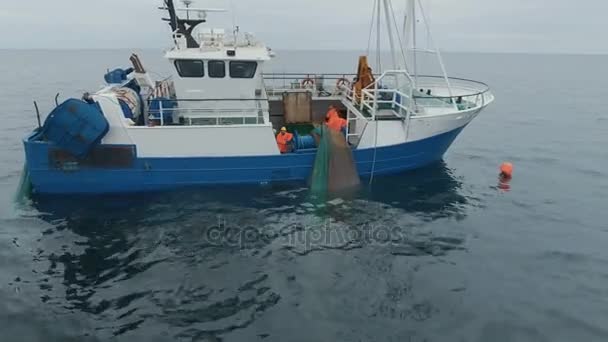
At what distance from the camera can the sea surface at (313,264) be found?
760cm

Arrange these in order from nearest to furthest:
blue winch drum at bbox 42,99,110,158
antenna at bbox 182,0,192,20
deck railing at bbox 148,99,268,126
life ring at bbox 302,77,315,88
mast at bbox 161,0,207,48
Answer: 1. blue winch drum at bbox 42,99,110,158
2. deck railing at bbox 148,99,268,126
3. mast at bbox 161,0,207,48
4. antenna at bbox 182,0,192,20
5. life ring at bbox 302,77,315,88

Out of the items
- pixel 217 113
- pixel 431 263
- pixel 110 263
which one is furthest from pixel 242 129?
pixel 431 263

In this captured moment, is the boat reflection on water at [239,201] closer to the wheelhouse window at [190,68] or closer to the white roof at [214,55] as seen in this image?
the wheelhouse window at [190,68]

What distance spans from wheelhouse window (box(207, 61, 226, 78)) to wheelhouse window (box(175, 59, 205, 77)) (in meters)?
0.22

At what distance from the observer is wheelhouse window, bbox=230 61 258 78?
44.5 ft

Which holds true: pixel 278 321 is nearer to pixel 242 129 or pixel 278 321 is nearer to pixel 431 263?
pixel 431 263

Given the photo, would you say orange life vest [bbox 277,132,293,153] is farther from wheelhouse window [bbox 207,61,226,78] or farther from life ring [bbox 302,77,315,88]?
life ring [bbox 302,77,315,88]

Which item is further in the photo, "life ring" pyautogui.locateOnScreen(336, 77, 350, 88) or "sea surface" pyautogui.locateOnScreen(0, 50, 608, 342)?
"life ring" pyautogui.locateOnScreen(336, 77, 350, 88)

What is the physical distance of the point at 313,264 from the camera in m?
9.52

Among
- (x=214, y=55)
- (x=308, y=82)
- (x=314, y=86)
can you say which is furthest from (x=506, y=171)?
(x=214, y=55)

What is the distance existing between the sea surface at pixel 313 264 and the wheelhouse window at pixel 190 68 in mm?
3705

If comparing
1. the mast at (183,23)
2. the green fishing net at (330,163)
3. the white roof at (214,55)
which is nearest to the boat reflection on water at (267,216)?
the green fishing net at (330,163)

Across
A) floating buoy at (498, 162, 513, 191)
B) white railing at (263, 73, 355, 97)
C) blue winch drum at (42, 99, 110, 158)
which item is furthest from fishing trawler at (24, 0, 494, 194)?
floating buoy at (498, 162, 513, 191)

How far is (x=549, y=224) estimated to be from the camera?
39.5 ft
